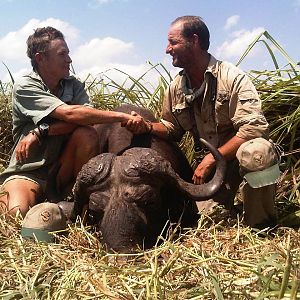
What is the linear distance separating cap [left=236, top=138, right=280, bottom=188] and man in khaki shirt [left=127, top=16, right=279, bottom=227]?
1 centimetres

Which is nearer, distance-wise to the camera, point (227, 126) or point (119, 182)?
point (119, 182)

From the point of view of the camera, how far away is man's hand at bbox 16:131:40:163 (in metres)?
4.71

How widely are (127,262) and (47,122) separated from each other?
1948 millimetres

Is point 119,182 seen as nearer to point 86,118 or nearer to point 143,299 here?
point 86,118

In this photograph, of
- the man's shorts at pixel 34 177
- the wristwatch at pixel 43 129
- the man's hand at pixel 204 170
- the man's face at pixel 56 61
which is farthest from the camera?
the man's face at pixel 56 61

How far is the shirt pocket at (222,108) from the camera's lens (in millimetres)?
4656

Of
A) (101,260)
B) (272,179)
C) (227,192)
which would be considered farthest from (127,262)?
(227,192)

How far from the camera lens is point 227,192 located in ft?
15.1

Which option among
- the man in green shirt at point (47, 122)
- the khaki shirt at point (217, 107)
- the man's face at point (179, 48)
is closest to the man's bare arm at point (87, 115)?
the man in green shirt at point (47, 122)

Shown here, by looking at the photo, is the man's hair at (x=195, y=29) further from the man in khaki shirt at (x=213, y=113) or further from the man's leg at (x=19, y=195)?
the man's leg at (x=19, y=195)

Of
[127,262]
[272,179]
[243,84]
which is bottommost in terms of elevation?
[127,262]

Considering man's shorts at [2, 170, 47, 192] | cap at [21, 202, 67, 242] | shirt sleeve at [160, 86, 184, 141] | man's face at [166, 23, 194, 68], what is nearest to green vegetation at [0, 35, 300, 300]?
cap at [21, 202, 67, 242]

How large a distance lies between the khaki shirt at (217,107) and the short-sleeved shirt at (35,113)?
2.72 ft

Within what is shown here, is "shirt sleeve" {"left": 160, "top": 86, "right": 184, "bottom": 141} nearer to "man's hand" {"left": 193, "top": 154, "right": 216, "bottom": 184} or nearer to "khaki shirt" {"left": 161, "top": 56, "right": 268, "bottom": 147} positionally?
"khaki shirt" {"left": 161, "top": 56, "right": 268, "bottom": 147}
